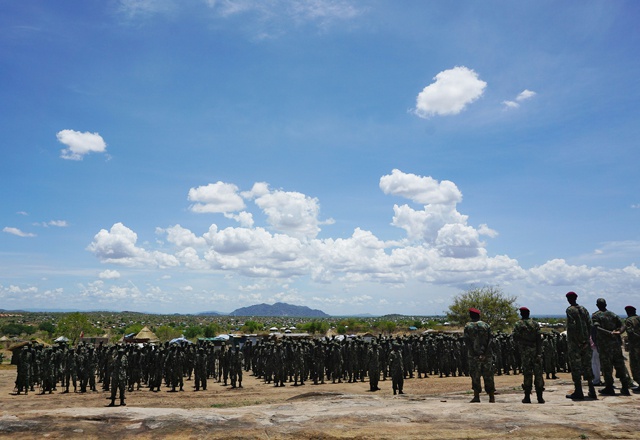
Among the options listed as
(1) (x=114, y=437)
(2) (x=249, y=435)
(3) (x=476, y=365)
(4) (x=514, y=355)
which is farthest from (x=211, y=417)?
(4) (x=514, y=355)

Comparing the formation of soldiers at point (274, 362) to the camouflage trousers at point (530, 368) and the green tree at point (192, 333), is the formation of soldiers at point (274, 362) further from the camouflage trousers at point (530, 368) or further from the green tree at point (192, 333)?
the green tree at point (192, 333)

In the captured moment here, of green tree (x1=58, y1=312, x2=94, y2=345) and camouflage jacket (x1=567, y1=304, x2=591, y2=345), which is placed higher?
camouflage jacket (x1=567, y1=304, x2=591, y2=345)

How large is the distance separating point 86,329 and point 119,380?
45424 mm

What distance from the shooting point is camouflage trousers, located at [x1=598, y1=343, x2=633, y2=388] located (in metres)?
9.96

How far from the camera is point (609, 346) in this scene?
1025cm

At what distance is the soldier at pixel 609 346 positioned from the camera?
9.97 m

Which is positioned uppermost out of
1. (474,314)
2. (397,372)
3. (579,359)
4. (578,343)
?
(474,314)

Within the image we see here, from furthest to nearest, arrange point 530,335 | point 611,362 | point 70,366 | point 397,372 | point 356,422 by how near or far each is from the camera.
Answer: point 70,366 < point 397,372 < point 611,362 < point 530,335 < point 356,422

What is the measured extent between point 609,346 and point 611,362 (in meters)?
0.35

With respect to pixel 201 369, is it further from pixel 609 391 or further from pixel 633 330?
pixel 633 330

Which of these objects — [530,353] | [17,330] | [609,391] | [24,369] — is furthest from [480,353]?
[17,330]

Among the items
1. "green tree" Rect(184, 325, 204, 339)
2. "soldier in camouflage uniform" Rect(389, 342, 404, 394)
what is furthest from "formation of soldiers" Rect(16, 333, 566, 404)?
"green tree" Rect(184, 325, 204, 339)

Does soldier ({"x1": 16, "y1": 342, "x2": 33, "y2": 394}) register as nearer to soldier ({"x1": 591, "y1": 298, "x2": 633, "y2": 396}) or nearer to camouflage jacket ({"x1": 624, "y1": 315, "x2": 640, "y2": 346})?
soldier ({"x1": 591, "y1": 298, "x2": 633, "y2": 396})

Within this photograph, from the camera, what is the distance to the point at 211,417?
8539 mm
